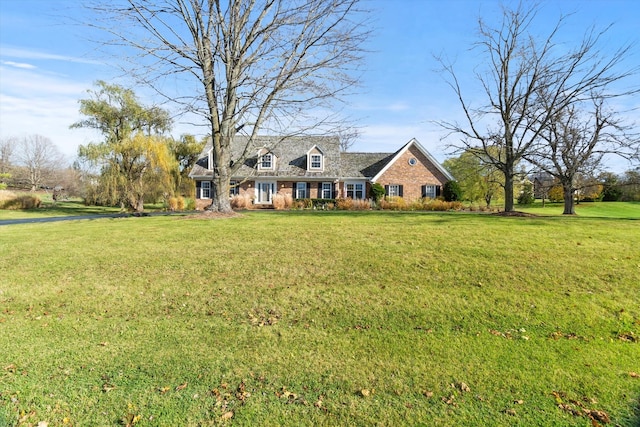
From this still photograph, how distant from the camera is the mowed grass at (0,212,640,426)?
3518 mm

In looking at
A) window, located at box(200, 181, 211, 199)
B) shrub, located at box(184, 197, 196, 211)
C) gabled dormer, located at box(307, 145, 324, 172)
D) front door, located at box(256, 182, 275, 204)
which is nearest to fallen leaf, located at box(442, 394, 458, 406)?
front door, located at box(256, 182, 275, 204)

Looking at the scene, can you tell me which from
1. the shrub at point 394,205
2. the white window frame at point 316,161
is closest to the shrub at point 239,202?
the white window frame at point 316,161

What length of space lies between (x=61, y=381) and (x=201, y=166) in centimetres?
2813

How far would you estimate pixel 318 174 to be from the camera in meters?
30.9

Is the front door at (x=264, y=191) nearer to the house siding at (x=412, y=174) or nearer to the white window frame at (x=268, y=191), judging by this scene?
the white window frame at (x=268, y=191)

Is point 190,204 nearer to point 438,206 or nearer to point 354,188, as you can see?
point 354,188

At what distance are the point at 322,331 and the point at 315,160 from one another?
88.7 ft

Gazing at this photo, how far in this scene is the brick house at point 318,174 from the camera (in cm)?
3045

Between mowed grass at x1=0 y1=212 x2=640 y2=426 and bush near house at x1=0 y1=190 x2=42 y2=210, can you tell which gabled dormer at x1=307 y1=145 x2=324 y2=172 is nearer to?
mowed grass at x1=0 y1=212 x2=640 y2=426

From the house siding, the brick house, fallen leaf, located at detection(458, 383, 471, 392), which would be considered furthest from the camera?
the house siding

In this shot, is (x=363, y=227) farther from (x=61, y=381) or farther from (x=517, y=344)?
(x=61, y=381)

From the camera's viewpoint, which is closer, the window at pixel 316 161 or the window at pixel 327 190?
the window at pixel 327 190

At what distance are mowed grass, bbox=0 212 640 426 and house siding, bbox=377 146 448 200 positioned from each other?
22.3m

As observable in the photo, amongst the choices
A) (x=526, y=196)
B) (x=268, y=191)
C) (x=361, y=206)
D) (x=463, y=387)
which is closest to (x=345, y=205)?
(x=361, y=206)
